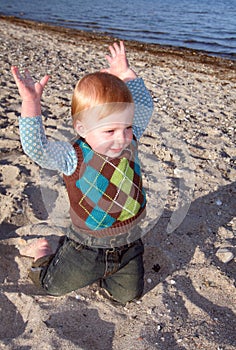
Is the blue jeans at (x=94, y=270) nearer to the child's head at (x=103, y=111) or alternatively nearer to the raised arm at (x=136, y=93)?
the child's head at (x=103, y=111)

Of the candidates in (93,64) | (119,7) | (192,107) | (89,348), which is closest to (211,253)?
(89,348)

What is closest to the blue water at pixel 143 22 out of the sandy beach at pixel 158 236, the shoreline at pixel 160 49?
the shoreline at pixel 160 49

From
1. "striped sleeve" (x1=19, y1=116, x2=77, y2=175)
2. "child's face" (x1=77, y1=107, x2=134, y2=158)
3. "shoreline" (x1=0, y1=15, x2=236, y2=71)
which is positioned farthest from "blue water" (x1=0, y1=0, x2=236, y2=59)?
"striped sleeve" (x1=19, y1=116, x2=77, y2=175)

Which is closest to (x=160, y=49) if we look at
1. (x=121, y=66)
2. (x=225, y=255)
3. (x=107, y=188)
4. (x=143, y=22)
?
(x=143, y=22)

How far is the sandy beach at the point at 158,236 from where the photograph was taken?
2.32m

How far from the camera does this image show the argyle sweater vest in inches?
92.5

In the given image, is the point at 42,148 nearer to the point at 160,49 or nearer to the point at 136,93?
the point at 136,93

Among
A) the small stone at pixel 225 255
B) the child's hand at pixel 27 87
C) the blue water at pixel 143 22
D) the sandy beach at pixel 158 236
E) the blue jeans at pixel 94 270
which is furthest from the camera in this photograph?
the blue water at pixel 143 22

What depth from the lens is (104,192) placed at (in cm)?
241

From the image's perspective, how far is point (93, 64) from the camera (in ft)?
28.6

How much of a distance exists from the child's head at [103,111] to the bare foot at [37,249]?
993 mm

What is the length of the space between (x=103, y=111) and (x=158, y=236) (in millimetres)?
1416

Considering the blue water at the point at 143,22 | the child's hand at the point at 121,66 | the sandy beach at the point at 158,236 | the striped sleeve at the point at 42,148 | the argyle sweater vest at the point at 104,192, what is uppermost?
the child's hand at the point at 121,66

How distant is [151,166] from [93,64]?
5.25 meters
